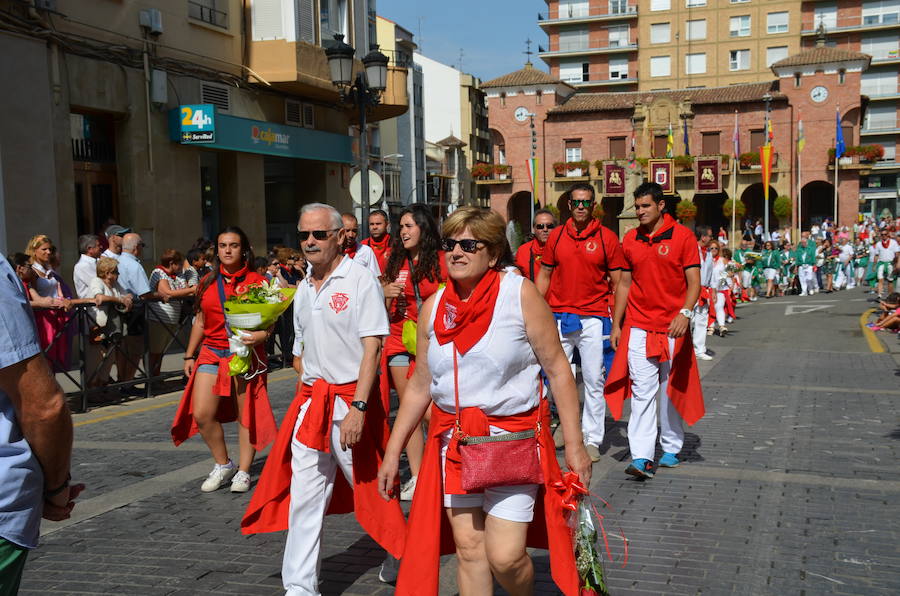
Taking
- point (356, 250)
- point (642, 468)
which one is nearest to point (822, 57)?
point (356, 250)

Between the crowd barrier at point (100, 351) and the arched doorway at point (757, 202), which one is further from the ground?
the arched doorway at point (757, 202)

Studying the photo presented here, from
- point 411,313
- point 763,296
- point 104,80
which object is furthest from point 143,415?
A: point 763,296

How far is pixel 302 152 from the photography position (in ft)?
73.2

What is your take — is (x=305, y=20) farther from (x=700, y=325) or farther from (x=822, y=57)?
(x=822, y=57)

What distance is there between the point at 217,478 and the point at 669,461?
132 inches

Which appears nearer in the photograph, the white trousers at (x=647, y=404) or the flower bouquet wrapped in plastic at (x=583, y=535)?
the flower bouquet wrapped in plastic at (x=583, y=535)

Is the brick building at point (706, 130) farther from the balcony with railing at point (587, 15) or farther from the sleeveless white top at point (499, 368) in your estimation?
the sleeveless white top at point (499, 368)

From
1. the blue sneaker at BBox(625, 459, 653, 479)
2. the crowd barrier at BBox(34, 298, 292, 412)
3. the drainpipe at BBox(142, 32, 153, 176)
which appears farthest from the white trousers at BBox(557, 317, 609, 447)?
the drainpipe at BBox(142, 32, 153, 176)

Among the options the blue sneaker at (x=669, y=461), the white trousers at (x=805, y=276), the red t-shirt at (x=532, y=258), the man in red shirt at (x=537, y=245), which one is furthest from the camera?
the white trousers at (x=805, y=276)

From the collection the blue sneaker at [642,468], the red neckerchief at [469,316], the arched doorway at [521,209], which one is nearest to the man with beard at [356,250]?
the red neckerchief at [469,316]

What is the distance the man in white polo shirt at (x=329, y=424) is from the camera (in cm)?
440

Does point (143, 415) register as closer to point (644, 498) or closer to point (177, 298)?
point (177, 298)

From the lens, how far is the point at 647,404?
6734mm

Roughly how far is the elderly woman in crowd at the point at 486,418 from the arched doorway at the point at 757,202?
57.9 m
